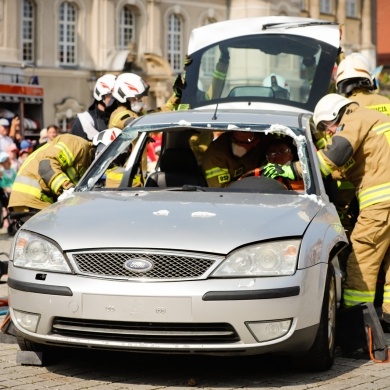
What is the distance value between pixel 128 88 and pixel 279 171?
3258mm

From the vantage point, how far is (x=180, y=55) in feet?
Answer: 186

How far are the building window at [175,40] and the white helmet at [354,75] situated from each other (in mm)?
46206

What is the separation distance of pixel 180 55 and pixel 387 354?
49713mm

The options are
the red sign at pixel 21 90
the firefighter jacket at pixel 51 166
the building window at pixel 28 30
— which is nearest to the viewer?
the firefighter jacket at pixel 51 166

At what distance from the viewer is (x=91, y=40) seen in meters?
51.2

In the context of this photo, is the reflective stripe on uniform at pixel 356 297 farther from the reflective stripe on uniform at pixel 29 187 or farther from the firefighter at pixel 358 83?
the reflective stripe on uniform at pixel 29 187

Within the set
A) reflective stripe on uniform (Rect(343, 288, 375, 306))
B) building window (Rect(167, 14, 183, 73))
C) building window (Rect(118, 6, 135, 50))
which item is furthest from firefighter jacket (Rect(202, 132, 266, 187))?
building window (Rect(167, 14, 183, 73))

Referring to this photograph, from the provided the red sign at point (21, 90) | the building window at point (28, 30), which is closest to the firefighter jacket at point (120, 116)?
the red sign at point (21, 90)

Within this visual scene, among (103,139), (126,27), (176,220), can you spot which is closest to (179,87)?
(103,139)

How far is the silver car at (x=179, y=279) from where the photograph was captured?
657 cm

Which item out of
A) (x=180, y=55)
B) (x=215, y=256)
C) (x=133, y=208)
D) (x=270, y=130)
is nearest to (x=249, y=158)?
(x=270, y=130)

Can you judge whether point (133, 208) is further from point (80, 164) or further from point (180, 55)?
point (180, 55)

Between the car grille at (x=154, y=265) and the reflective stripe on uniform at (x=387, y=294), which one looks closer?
the car grille at (x=154, y=265)

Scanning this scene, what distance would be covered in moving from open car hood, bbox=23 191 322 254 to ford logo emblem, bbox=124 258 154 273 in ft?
0.27
